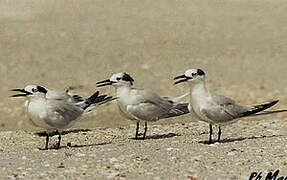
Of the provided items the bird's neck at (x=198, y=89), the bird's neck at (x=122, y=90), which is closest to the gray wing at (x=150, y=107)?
the bird's neck at (x=122, y=90)

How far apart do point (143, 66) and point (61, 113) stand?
852 cm

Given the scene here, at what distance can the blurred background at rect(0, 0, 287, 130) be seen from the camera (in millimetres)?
16094

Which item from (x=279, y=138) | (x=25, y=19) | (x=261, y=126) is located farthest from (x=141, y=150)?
(x=25, y=19)

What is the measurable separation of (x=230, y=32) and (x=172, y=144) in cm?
1213

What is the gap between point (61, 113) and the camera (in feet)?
30.5

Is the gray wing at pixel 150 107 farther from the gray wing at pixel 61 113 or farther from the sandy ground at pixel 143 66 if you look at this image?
the gray wing at pixel 61 113

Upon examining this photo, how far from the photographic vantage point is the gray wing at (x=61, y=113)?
915 centimetres

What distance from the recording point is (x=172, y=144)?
942 centimetres

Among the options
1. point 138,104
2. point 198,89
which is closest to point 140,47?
point 138,104

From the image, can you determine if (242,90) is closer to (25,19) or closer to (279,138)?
(279,138)

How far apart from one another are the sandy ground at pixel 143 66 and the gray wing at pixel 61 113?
0.30 metres

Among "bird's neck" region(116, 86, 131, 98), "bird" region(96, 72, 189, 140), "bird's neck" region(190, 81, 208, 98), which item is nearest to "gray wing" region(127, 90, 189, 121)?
"bird" region(96, 72, 189, 140)

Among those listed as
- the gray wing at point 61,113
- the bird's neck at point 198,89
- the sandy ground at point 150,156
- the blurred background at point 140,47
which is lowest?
the sandy ground at point 150,156

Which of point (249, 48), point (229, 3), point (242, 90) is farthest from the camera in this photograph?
point (229, 3)
